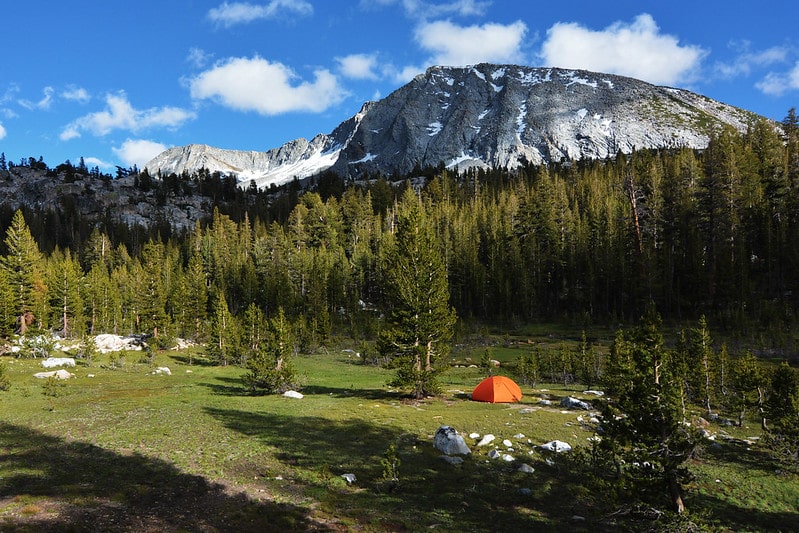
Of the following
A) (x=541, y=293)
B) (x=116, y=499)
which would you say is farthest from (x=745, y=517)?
(x=541, y=293)

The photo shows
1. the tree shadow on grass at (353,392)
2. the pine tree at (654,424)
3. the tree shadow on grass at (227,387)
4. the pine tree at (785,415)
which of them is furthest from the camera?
the tree shadow on grass at (227,387)

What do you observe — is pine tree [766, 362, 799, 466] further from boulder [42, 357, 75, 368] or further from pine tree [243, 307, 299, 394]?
boulder [42, 357, 75, 368]

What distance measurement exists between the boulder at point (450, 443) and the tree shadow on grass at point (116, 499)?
9088 mm

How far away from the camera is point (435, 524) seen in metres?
13.2

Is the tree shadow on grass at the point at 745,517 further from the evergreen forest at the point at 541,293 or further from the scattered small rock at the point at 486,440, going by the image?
the scattered small rock at the point at 486,440

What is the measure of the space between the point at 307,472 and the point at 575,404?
21826 millimetres

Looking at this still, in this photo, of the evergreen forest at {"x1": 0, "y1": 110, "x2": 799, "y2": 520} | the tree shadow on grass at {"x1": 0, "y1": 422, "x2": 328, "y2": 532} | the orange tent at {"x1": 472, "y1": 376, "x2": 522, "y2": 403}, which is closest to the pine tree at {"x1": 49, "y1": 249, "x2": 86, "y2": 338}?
the evergreen forest at {"x1": 0, "y1": 110, "x2": 799, "y2": 520}

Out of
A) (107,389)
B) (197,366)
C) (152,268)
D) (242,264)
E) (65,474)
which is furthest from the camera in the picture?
(242,264)

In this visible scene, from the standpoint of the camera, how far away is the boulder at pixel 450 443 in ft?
67.2

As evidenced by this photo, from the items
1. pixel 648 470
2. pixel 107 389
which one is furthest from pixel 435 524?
pixel 107 389

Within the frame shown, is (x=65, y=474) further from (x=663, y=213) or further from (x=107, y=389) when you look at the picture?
(x=663, y=213)

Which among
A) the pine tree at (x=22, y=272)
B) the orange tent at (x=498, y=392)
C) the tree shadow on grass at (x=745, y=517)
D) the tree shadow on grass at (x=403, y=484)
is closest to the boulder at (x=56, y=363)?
the pine tree at (x=22, y=272)

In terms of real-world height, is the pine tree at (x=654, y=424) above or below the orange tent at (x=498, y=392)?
above

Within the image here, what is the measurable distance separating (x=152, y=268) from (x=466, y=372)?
219ft
